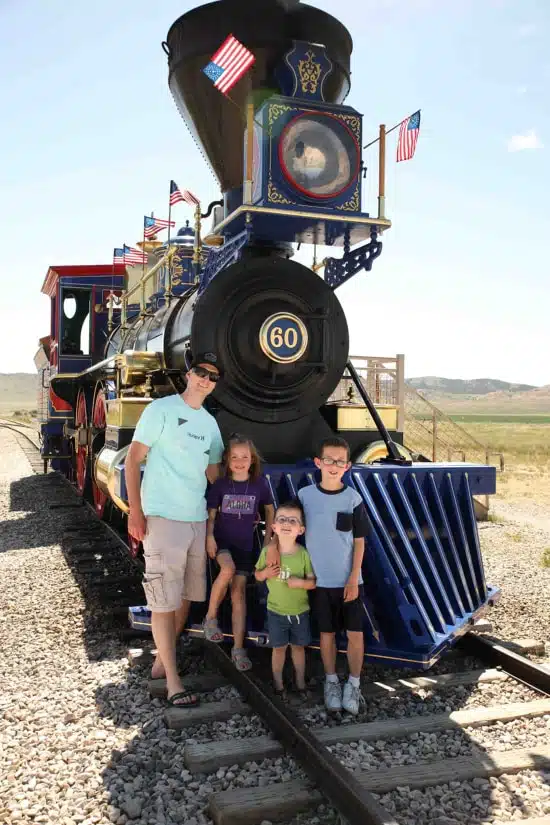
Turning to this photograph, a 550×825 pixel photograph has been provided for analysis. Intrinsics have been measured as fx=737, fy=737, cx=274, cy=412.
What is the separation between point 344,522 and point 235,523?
2.17ft

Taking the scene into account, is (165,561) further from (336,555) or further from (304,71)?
(304,71)

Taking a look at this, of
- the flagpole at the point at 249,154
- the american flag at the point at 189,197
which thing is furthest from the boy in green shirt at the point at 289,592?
the american flag at the point at 189,197

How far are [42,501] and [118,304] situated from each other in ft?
10.8

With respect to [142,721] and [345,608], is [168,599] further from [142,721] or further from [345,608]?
[345,608]

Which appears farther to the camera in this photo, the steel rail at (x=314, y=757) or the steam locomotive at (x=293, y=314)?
the steam locomotive at (x=293, y=314)

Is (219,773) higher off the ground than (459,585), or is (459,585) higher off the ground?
(459,585)

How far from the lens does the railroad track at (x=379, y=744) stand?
2.66m

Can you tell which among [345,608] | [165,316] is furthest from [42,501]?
[345,608]

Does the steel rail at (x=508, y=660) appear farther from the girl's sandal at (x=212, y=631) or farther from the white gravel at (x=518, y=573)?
the girl's sandal at (x=212, y=631)

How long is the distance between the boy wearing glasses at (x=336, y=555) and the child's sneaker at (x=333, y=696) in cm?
5

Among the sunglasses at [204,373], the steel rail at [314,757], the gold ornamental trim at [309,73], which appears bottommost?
the steel rail at [314,757]

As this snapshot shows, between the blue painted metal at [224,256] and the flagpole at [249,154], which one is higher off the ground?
the flagpole at [249,154]

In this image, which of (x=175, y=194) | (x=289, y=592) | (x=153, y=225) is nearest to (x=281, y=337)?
(x=289, y=592)

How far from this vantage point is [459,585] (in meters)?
4.56
